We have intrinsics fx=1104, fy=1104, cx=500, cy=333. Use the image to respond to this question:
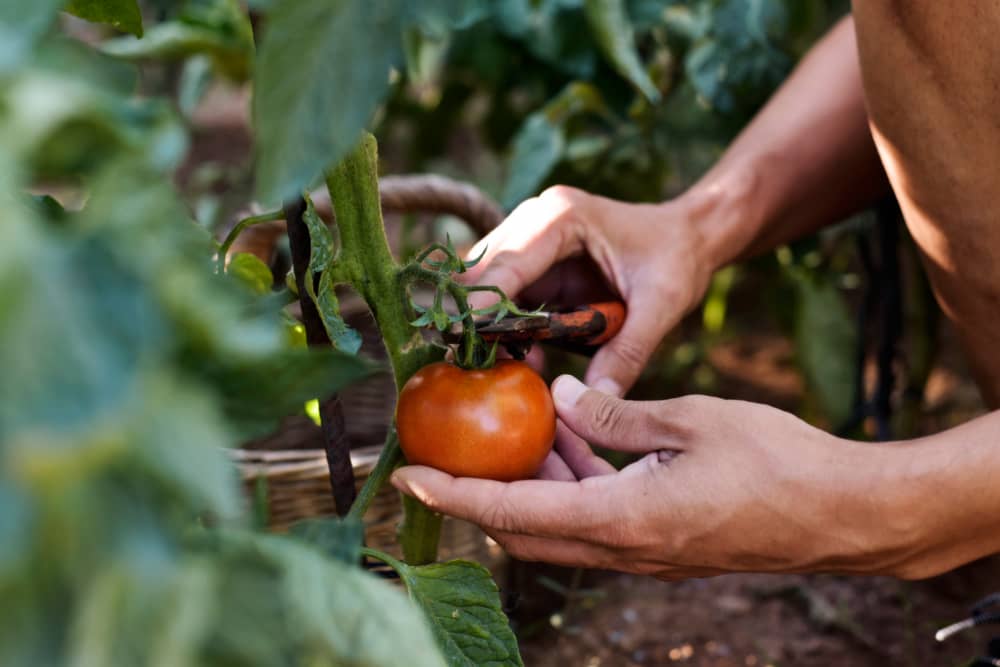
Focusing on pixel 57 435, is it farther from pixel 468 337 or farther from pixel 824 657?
pixel 824 657

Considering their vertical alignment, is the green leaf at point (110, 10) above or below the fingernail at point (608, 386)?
above

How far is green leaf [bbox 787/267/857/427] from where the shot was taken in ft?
5.47

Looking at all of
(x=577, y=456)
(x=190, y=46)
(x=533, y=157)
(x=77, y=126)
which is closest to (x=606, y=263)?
(x=577, y=456)

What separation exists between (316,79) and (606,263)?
2.11ft

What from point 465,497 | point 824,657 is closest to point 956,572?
point 824,657

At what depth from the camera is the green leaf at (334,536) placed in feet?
1.54

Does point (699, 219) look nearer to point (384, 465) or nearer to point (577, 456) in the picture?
point (577, 456)

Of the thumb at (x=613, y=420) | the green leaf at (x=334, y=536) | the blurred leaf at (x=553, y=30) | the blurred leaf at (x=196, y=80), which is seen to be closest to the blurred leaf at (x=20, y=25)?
the green leaf at (x=334, y=536)

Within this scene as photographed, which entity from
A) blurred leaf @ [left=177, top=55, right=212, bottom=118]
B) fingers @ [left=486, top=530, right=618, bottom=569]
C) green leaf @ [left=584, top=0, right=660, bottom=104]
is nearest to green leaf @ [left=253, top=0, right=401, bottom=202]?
fingers @ [left=486, top=530, right=618, bottom=569]

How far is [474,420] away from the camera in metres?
0.82

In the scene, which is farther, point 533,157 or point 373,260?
point 533,157

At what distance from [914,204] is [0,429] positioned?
971 millimetres

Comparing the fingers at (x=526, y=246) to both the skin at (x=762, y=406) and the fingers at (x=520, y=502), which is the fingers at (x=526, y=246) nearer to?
the skin at (x=762, y=406)

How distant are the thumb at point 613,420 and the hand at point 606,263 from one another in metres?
0.11
